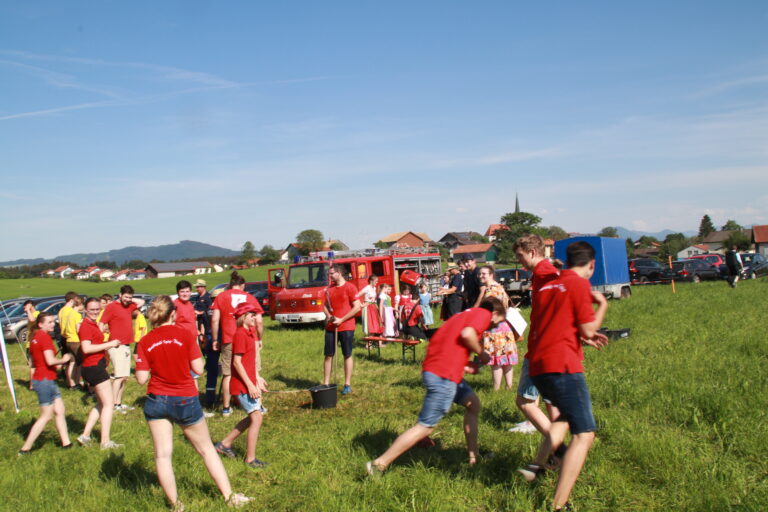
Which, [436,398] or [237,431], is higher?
[436,398]

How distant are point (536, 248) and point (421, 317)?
7768 mm

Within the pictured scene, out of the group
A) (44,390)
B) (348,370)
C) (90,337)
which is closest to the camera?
(44,390)

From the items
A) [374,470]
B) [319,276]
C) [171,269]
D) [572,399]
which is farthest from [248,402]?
[171,269]

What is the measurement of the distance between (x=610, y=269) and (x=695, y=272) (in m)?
11.3

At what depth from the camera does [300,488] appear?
190 inches

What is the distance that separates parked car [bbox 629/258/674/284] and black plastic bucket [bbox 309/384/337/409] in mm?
28199

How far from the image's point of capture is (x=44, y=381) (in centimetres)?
625

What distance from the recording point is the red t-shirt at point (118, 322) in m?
7.78

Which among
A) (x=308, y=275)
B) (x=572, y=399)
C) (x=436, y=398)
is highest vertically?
(x=308, y=275)

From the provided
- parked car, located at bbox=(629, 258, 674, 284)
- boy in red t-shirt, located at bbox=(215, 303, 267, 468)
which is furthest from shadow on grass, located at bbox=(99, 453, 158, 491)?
parked car, located at bbox=(629, 258, 674, 284)

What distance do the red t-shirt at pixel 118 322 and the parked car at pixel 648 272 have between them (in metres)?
29.5

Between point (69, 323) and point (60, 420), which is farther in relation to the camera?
point (69, 323)

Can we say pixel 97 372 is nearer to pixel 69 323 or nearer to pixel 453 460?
pixel 69 323

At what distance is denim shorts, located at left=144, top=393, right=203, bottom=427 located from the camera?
4.29 meters
